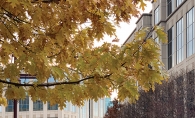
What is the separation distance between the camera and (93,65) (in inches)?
304

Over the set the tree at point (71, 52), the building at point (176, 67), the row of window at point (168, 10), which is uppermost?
the row of window at point (168, 10)

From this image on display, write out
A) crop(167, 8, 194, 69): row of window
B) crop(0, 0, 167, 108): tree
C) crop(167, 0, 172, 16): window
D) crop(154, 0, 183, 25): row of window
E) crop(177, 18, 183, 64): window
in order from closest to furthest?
crop(0, 0, 167, 108): tree < crop(167, 8, 194, 69): row of window < crop(177, 18, 183, 64): window < crop(154, 0, 183, 25): row of window < crop(167, 0, 172, 16): window

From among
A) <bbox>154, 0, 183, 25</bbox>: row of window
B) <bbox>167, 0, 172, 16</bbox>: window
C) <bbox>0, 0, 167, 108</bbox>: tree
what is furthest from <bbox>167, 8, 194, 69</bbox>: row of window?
<bbox>0, 0, 167, 108</bbox>: tree

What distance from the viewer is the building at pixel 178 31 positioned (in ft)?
167

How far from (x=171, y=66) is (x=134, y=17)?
171 ft

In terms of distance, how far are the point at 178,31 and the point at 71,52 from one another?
1923 inches

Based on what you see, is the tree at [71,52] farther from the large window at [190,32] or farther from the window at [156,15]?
the window at [156,15]

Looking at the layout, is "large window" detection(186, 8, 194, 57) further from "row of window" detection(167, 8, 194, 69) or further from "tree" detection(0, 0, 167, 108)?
"tree" detection(0, 0, 167, 108)

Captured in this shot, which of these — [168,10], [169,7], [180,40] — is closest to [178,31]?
[180,40]

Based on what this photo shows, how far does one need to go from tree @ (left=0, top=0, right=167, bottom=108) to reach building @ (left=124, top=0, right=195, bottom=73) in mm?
40937

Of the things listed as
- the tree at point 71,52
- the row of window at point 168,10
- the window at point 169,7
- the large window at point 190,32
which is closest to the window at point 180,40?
the row of window at point 168,10

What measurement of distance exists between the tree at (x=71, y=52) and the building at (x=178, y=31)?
40937 millimetres

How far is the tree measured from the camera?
7273mm

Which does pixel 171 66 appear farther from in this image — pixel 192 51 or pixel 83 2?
pixel 83 2
